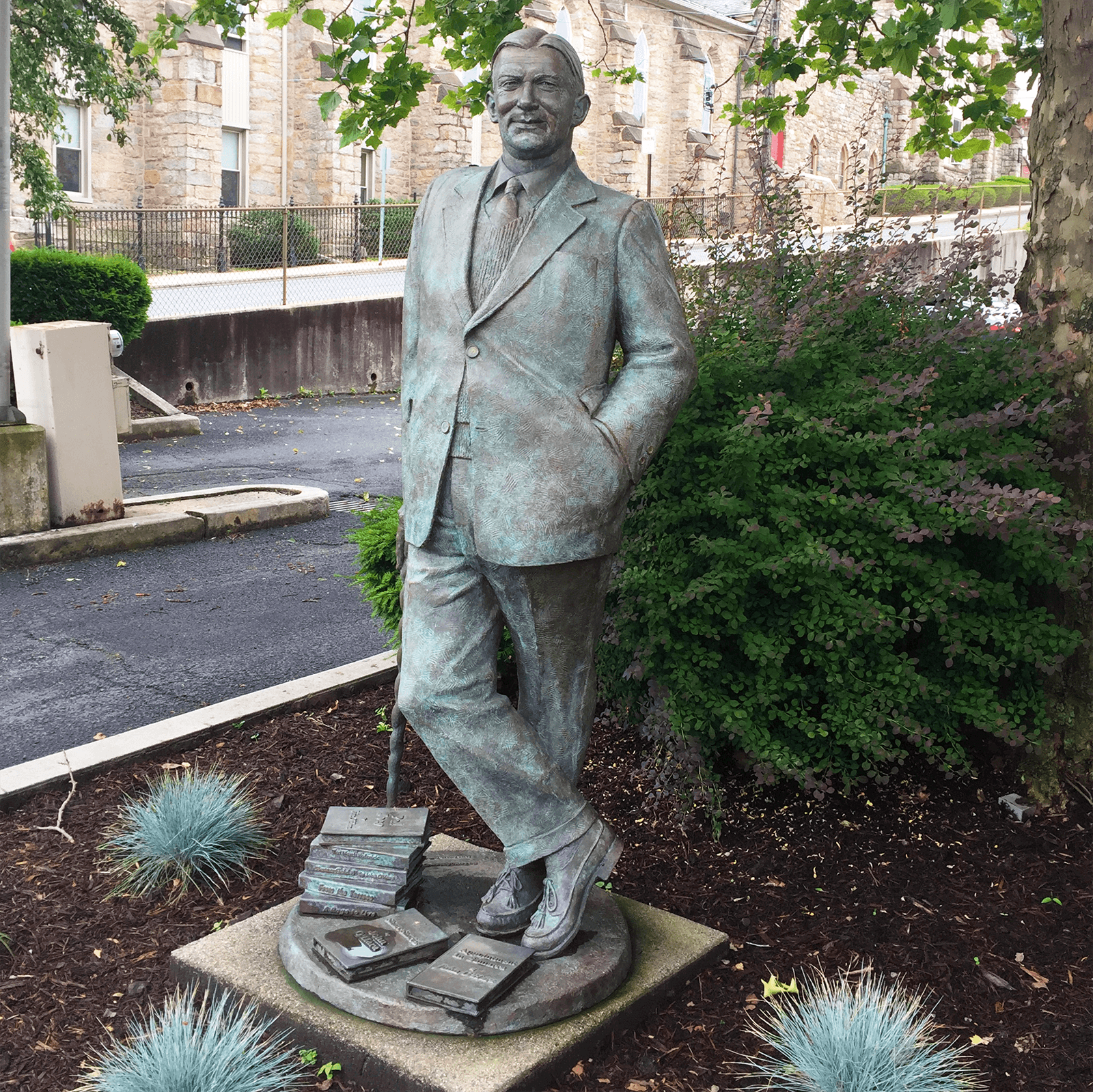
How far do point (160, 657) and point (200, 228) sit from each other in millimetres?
17518

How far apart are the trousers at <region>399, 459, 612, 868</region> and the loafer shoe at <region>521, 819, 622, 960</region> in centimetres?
4

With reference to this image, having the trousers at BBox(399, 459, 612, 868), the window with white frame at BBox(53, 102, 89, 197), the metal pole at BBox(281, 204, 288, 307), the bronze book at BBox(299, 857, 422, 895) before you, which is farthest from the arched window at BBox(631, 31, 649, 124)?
the bronze book at BBox(299, 857, 422, 895)

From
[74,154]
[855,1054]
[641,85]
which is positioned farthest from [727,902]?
[641,85]

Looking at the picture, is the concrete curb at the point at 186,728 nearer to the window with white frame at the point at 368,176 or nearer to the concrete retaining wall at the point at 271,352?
the concrete retaining wall at the point at 271,352

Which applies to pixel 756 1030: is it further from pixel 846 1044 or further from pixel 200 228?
pixel 200 228

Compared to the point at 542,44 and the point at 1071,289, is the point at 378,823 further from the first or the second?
the point at 1071,289

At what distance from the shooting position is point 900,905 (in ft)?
12.9

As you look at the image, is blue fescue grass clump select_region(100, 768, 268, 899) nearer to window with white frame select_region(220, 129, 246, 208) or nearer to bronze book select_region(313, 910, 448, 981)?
bronze book select_region(313, 910, 448, 981)

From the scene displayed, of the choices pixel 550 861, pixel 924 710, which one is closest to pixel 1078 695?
pixel 924 710

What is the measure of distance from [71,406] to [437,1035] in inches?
268

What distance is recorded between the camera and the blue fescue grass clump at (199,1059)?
280cm

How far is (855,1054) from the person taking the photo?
2.88m

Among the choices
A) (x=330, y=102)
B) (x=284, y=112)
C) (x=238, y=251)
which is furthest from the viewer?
(x=284, y=112)

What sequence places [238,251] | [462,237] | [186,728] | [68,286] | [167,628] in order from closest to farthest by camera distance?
[462,237]
[186,728]
[167,628]
[68,286]
[238,251]
